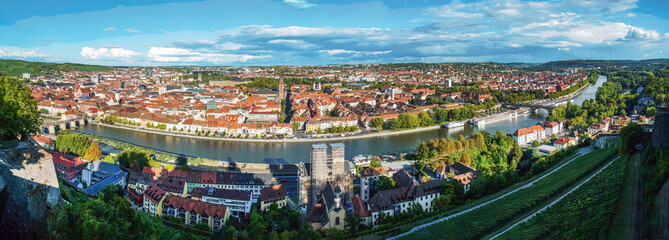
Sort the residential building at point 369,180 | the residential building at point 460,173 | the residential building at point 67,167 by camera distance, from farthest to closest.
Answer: the residential building at point 67,167
the residential building at point 369,180
the residential building at point 460,173

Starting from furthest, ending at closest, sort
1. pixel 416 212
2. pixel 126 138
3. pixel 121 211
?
pixel 126 138 < pixel 416 212 < pixel 121 211

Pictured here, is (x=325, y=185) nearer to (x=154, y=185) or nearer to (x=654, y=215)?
(x=154, y=185)

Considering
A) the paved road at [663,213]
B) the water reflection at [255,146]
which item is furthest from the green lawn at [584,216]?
the water reflection at [255,146]

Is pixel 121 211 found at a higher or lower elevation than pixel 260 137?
higher

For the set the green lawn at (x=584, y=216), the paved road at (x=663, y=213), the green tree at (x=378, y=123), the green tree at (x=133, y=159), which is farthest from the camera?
the green tree at (x=378, y=123)

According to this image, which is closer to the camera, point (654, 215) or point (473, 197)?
point (654, 215)

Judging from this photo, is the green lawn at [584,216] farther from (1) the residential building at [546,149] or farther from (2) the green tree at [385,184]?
(1) the residential building at [546,149]

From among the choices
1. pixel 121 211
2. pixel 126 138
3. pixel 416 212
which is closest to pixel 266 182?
pixel 416 212

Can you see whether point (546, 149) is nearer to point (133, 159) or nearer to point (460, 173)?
point (460, 173)
